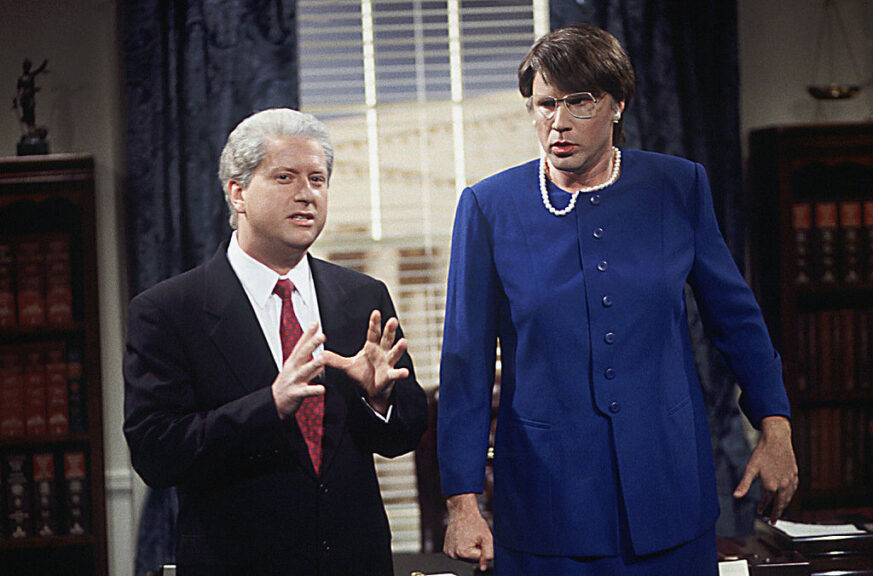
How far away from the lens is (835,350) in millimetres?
3533

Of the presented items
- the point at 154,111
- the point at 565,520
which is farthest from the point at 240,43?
the point at 565,520

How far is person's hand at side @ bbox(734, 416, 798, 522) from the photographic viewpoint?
4.81 feet

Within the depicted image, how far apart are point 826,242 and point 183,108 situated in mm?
2617

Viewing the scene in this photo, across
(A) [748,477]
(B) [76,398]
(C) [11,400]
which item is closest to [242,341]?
(A) [748,477]

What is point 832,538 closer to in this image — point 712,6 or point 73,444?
point 712,6

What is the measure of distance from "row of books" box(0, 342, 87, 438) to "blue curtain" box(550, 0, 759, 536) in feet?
7.83

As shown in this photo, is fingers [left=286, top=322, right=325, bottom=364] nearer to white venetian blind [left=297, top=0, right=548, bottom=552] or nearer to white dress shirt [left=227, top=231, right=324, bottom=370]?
white dress shirt [left=227, top=231, right=324, bottom=370]

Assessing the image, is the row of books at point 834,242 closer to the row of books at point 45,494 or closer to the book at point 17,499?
the row of books at point 45,494

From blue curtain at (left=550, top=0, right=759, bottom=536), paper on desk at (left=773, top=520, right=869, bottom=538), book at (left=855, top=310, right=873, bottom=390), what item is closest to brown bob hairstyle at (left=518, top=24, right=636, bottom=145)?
paper on desk at (left=773, top=520, right=869, bottom=538)

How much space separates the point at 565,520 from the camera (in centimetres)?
140

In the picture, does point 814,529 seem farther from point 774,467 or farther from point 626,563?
point 626,563

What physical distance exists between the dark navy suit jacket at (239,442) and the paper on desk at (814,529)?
1142 mm

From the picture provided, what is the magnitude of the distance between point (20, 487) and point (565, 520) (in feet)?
8.82

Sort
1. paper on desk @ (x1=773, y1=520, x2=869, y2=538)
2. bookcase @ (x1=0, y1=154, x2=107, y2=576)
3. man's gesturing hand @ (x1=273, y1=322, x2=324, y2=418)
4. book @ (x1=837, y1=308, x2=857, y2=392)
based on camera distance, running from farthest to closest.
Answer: book @ (x1=837, y1=308, x2=857, y2=392)
bookcase @ (x1=0, y1=154, x2=107, y2=576)
paper on desk @ (x1=773, y1=520, x2=869, y2=538)
man's gesturing hand @ (x1=273, y1=322, x2=324, y2=418)
